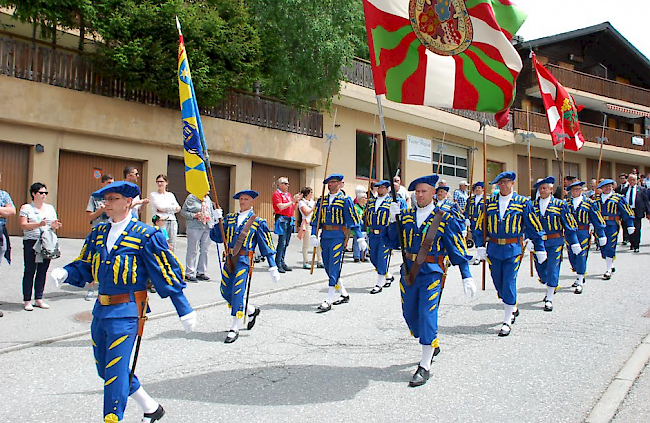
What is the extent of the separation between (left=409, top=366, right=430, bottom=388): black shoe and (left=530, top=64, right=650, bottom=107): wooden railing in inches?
1144

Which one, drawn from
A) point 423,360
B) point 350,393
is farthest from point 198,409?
point 423,360

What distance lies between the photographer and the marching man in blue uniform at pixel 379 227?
10.4 m

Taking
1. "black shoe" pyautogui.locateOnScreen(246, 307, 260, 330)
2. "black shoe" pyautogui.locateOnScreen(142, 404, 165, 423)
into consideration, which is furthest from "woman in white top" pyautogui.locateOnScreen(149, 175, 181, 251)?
"black shoe" pyautogui.locateOnScreen(142, 404, 165, 423)

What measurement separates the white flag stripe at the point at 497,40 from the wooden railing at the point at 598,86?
2696 cm

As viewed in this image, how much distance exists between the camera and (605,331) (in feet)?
23.8

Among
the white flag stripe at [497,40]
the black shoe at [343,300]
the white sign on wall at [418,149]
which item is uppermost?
the white sign on wall at [418,149]

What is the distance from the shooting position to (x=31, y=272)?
805 cm

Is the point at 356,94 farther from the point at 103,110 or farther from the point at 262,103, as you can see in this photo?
the point at 103,110

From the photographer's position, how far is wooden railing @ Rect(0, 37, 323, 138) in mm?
13539

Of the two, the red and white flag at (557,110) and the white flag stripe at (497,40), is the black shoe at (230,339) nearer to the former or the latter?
the white flag stripe at (497,40)

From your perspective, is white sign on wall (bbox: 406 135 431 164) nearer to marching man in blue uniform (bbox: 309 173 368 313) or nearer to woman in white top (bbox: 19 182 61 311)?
marching man in blue uniform (bbox: 309 173 368 313)

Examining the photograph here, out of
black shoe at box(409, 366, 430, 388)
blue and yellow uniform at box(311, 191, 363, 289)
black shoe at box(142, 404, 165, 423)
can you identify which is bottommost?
black shoe at box(142, 404, 165, 423)

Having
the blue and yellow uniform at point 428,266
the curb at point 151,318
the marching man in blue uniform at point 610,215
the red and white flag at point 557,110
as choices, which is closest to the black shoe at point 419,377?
the blue and yellow uniform at point 428,266

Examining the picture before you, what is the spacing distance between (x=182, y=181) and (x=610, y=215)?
12.0m
